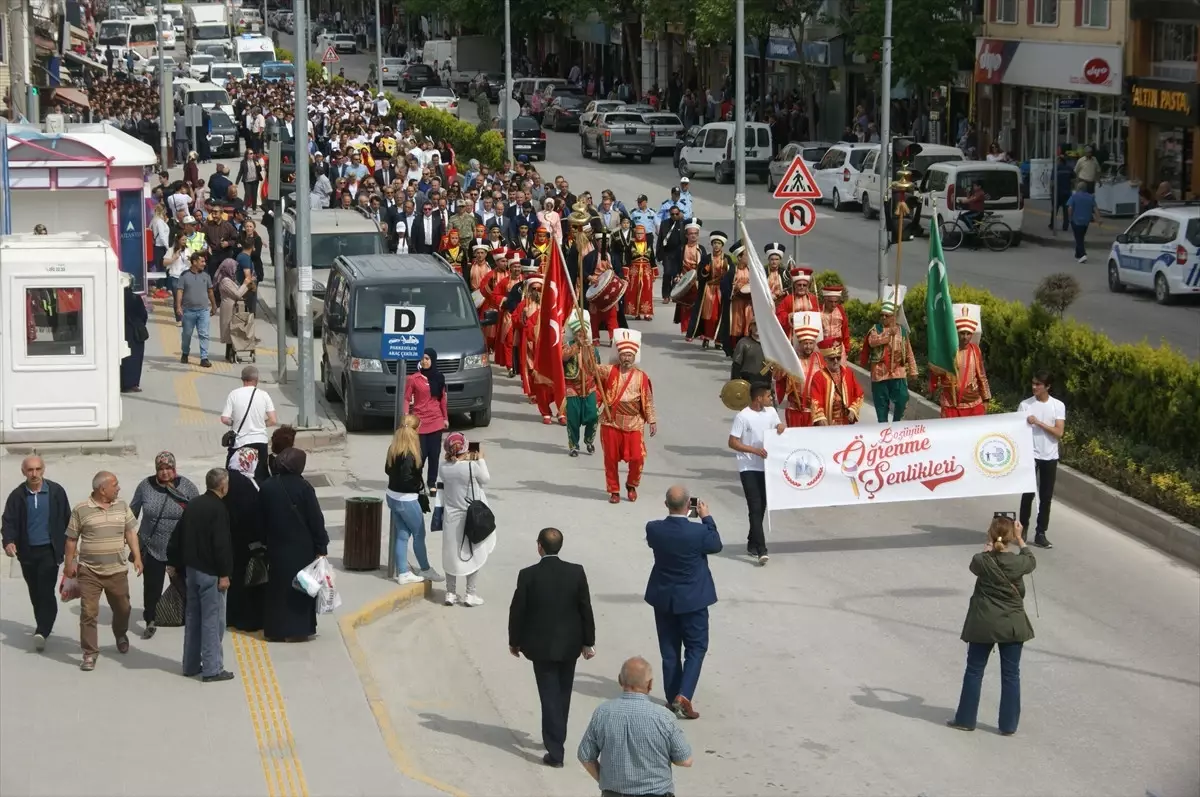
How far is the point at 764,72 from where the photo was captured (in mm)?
63938

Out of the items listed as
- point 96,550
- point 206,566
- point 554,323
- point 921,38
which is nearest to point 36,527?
point 96,550

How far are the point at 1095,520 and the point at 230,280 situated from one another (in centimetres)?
1275

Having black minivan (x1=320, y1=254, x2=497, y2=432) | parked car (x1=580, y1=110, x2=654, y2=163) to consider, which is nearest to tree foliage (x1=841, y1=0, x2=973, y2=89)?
parked car (x1=580, y1=110, x2=654, y2=163)

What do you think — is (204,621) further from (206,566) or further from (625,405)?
(625,405)

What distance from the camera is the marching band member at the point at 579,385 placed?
19.2 meters

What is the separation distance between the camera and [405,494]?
582 inches

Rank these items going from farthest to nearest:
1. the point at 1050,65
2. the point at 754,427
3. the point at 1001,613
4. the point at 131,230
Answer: the point at 1050,65
the point at 131,230
the point at 754,427
the point at 1001,613

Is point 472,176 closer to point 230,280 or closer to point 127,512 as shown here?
point 230,280

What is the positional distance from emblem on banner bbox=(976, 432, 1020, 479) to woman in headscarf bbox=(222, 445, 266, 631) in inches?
248

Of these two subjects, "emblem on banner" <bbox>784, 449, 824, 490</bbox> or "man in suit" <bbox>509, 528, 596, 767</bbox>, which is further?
"emblem on banner" <bbox>784, 449, 824, 490</bbox>

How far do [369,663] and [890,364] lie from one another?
758 cm

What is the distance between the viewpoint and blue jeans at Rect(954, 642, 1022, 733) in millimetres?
11484

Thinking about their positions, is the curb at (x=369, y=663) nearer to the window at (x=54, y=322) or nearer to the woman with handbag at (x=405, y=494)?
the woman with handbag at (x=405, y=494)

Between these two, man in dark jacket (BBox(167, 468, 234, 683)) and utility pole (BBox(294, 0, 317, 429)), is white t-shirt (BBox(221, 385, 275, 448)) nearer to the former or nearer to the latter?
utility pole (BBox(294, 0, 317, 429))
